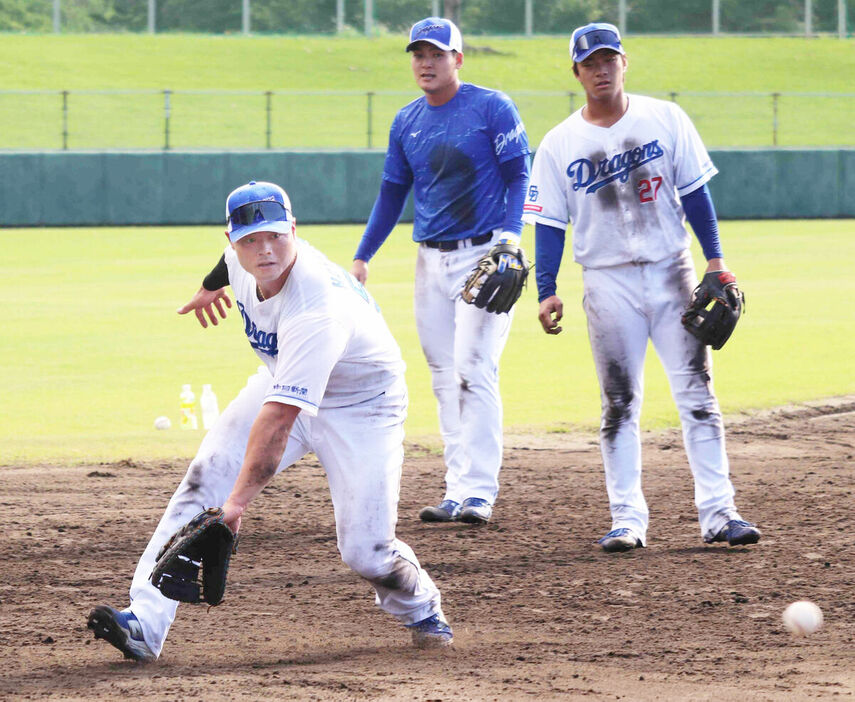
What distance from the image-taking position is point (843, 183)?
28.5 m

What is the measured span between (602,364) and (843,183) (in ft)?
78.9

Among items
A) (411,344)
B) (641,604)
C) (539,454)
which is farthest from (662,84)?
(641,604)

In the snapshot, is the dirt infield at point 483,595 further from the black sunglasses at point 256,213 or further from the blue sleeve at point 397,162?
the blue sleeve at point 397,162

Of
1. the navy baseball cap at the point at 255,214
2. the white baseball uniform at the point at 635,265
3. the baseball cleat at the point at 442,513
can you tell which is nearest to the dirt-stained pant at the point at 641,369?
the white baseball uniform at the point at 635,265

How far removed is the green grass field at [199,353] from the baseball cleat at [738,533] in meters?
3.00

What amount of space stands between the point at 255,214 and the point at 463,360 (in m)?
2.37

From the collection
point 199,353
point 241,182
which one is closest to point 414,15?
point 241,182

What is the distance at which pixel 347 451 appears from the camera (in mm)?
4734

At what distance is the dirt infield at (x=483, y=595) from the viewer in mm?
4469

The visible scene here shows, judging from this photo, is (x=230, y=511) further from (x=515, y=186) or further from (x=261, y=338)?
(x=515, y=186)

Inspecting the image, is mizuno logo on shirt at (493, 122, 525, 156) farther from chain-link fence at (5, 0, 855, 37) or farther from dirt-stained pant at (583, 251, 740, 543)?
chain-link fence at (5, 0, 855, 37)

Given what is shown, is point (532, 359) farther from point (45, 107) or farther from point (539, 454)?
point (45, 107)

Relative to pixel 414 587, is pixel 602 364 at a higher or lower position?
higher

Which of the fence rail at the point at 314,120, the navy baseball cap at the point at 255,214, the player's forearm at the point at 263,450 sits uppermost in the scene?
the fence rail at the point at 314,120
